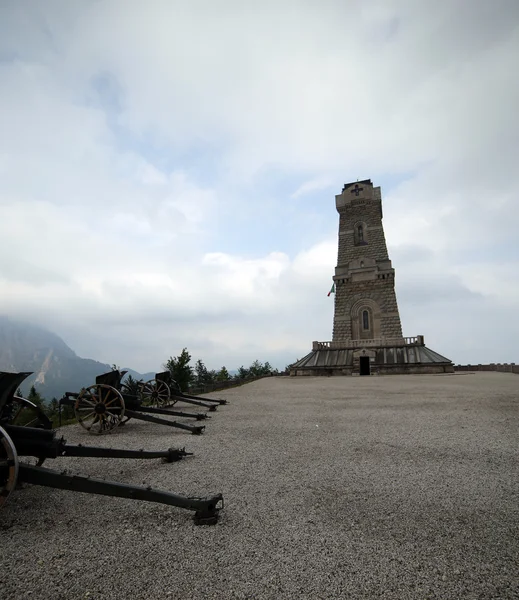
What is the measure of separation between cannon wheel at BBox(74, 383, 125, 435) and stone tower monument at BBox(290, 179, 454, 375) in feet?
71.5

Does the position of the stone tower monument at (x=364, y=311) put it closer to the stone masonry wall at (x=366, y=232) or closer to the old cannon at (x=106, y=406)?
the stone masonry wall at (x=366, y=232)

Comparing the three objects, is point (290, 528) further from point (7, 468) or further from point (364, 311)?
point (364, 311)

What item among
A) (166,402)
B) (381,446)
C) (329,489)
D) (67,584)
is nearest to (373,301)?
(166,402)

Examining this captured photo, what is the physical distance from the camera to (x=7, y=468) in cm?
291

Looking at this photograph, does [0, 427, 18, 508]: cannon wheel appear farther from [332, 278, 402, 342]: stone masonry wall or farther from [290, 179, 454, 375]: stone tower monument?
[332, 278, 402, 342]: stone masonry wall

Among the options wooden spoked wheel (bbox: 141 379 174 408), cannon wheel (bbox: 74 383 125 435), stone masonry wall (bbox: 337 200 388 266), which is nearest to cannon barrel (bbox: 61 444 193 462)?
cannon wheel (bbox: 74 383 125 435)

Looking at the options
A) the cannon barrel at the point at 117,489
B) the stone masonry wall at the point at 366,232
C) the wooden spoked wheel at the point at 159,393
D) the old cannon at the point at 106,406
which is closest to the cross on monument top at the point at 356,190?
the stone masonry wall at the point at 366,232

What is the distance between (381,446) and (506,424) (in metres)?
3.41

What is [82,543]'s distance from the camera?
9.00 ft

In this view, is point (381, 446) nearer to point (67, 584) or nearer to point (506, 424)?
point (506, 424)

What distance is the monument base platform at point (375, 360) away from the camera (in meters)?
25.1

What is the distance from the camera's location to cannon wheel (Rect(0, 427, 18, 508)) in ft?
9.18

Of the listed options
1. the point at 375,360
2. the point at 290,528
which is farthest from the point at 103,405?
the point at 375,360

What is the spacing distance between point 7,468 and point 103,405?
3912mm
